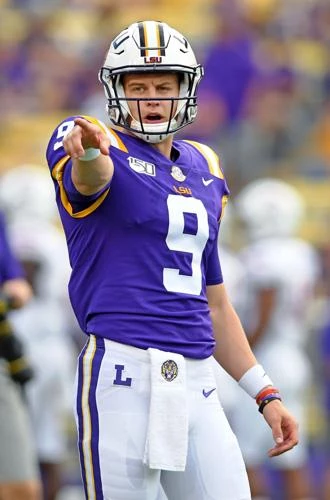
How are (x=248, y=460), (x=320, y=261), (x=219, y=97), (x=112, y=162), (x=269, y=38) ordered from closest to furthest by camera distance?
(x=112, y=162) → (x=248, y=460) → (x=320, y=261) → (x=219, y=97) → (x=269, y=38)

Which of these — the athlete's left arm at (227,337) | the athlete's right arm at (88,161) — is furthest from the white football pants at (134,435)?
the athlete's right arm at (88,161)

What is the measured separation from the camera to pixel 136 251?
Result: 4266 millimetres

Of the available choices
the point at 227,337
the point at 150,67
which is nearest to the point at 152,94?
the point at 150,67

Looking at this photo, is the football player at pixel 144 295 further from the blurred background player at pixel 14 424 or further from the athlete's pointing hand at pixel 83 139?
the blurred background player at pixel 14 424

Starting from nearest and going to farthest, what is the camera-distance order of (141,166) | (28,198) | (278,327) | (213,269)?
(141,166), (213,269), (278,327), (28,198)

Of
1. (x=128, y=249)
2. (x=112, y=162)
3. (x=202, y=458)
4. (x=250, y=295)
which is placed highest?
(x=112, y=162)

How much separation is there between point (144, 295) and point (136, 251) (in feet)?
0.43

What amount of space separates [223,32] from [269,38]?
3.76 feet

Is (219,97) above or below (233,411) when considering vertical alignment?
above

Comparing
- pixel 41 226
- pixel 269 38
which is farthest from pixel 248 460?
pixel 269 38

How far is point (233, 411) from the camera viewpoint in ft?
29.4

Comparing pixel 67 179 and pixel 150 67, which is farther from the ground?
pixel 150 67

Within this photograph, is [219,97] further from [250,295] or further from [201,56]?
[250,295]

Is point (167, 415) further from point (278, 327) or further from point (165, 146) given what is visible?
point (278, 327)
